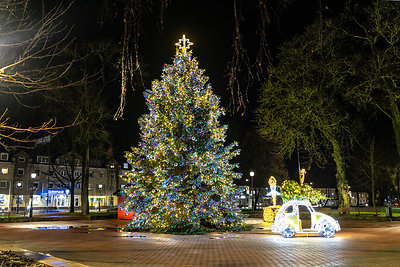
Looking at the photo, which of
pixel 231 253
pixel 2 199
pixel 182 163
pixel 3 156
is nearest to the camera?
pixel 231 253

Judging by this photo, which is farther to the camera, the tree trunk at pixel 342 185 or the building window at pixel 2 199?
the building window at pixel 2 199

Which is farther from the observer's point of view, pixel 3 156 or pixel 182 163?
pixel 3 156

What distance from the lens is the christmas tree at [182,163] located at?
55.4ft

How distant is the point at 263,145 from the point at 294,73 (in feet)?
80.7

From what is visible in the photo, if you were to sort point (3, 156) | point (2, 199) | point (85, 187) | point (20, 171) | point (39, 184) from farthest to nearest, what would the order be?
point (39, 184) < point (20, 171) < point (3, 156) < point (2, 199) < point (85, 187)

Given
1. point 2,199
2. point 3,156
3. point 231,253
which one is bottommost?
point 2,199

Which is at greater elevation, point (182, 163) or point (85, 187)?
point (182, 163)

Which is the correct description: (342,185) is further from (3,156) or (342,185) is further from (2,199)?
(3,156)

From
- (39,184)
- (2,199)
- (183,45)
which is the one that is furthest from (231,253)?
(39,184)

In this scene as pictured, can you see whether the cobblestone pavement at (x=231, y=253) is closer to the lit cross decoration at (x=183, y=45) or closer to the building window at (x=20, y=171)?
the lit cross decoration at (x=183, y=45)

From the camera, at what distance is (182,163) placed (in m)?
17.6

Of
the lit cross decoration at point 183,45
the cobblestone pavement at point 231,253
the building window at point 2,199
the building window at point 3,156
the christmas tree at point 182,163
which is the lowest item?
the building window at point 2,199

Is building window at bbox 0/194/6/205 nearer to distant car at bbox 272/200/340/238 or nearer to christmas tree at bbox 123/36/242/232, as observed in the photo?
christmas tree at bbox 123/36/242/232

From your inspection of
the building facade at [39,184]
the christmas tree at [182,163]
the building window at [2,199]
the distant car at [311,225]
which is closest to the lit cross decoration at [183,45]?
the christmas tree at [182,163]
